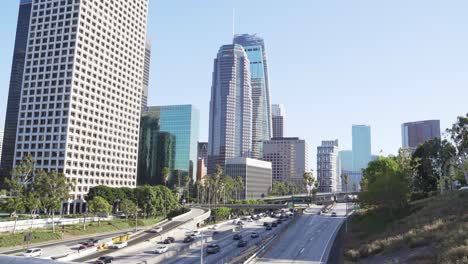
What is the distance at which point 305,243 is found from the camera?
274 ft

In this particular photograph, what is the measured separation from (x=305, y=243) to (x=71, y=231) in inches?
2381

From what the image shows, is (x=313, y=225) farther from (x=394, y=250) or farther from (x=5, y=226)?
(x=5, y=226)

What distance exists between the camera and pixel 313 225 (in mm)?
112062

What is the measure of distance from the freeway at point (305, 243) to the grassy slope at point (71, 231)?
52727 mm

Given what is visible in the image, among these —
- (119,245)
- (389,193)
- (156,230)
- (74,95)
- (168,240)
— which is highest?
(74,95)

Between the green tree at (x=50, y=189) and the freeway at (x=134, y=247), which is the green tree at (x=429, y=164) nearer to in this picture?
the freeway at (x=134, y=247)

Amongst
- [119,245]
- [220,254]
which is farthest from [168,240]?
[220,254]

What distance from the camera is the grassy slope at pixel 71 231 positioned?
81312 mm

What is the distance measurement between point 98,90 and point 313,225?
112097 millimetres

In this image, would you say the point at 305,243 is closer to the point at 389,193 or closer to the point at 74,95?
A: the point at 389,193

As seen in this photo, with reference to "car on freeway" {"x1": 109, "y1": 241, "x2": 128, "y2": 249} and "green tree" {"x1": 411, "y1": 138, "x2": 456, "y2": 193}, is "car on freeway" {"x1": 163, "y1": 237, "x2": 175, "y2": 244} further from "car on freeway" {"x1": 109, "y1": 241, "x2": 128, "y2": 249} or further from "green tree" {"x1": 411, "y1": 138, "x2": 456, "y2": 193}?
"green tree" {"x1": 411, "y1": 138, "x2": 456, "y2": 193}

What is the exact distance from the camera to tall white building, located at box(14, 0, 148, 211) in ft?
504

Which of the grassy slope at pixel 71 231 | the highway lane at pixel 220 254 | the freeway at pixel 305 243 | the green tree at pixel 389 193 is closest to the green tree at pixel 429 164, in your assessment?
the green tree at pixel 389 193

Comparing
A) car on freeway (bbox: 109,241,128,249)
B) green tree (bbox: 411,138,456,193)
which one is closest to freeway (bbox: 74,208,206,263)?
car on freeway (bbox: 109,241,128,249)
